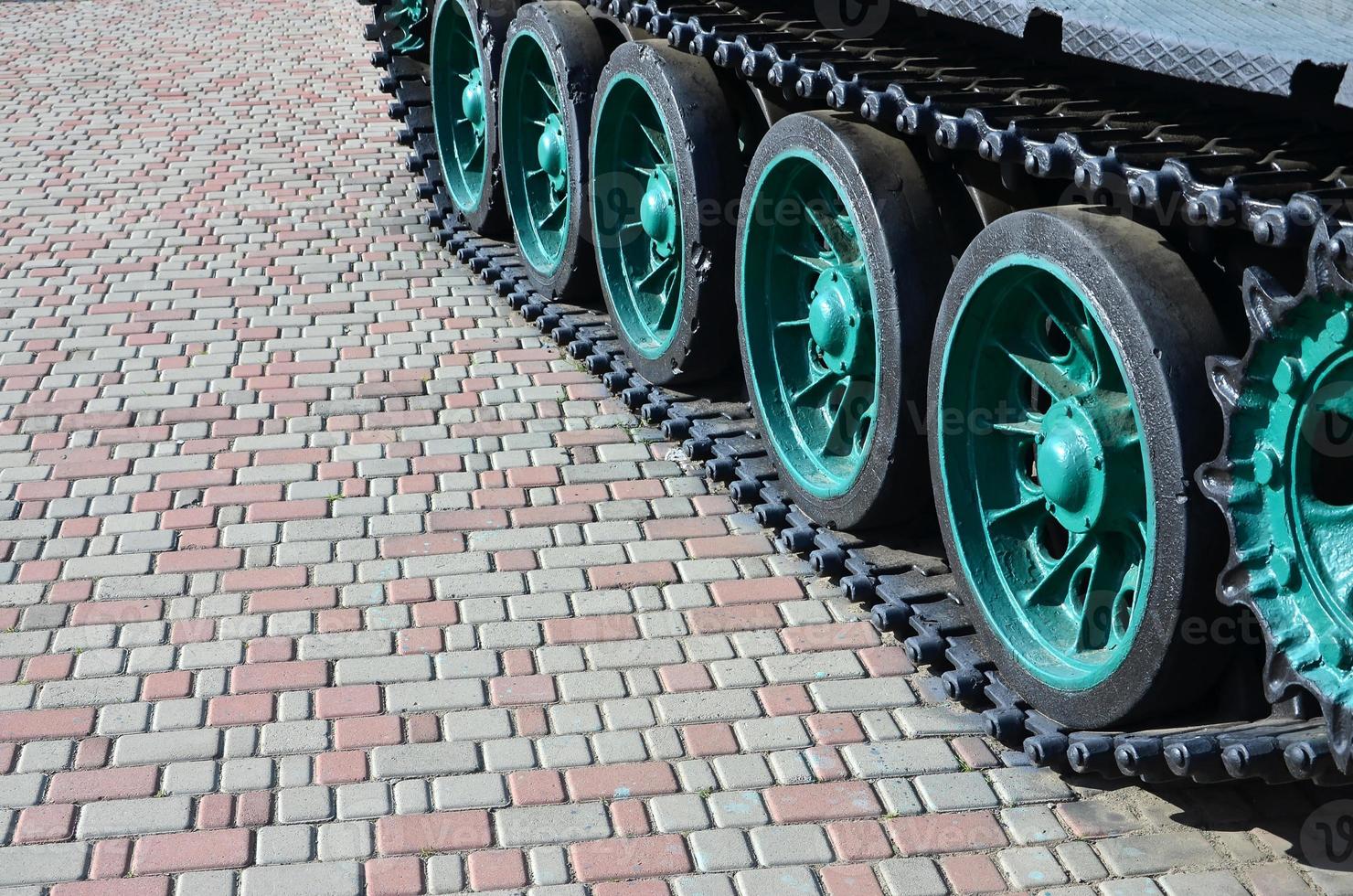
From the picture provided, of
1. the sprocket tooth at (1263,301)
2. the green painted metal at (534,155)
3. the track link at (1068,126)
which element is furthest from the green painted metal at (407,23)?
the sprocket tooth at (1263,301)

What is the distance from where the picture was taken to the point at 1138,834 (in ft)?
10.8

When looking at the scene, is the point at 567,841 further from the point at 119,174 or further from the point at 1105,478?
the point at 119,174

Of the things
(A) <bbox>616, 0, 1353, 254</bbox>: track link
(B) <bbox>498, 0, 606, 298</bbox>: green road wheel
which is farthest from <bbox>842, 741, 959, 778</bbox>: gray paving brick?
(B) <bbox>498, 0, 606, 298</bbox>: green road wheel

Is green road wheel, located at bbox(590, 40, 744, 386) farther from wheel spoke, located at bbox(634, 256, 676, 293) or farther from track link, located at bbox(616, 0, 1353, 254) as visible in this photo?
track link, located at bbox(616, 0, 1353, 254)

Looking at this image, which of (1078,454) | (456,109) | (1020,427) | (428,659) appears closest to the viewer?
(1078,454)

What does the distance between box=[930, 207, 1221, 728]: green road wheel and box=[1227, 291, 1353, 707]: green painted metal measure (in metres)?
0.17

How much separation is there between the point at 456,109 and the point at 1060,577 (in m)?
5.00

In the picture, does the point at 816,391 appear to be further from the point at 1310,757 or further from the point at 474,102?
the point at 474,102

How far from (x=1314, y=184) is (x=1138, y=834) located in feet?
4.64

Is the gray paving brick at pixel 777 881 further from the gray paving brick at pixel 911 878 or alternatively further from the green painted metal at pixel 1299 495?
the green painted metal at pixel 1299 495

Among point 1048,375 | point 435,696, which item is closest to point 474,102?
point 435,696

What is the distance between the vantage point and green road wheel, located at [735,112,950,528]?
3912mm

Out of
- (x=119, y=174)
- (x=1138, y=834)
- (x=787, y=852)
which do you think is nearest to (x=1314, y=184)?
(x=1138, y=834)

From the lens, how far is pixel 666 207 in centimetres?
536
